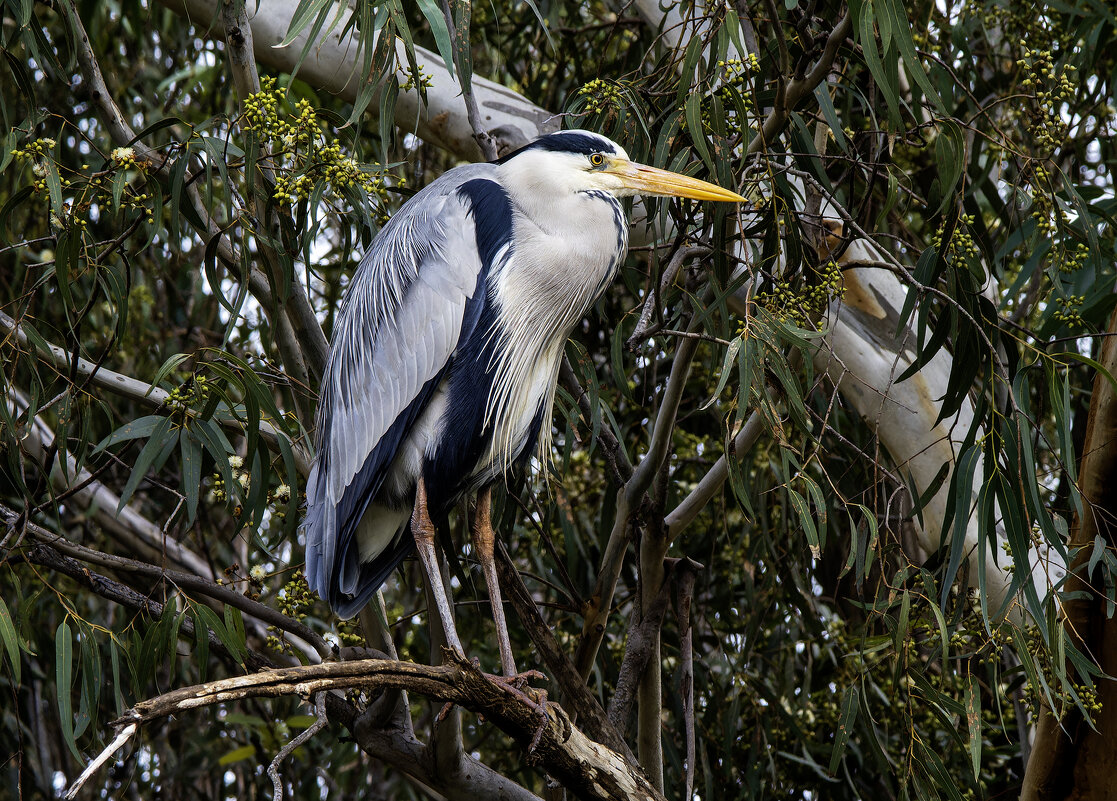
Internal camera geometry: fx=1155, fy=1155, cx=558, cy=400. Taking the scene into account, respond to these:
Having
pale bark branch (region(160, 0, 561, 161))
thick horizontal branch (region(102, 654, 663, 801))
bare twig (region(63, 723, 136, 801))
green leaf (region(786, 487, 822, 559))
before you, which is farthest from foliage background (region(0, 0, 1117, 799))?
bare twig (region(63, 723, 136, 801))

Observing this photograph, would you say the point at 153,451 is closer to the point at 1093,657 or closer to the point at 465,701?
the point at 465,701

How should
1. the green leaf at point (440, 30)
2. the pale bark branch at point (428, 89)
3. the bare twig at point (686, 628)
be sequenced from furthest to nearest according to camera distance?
the pale bark branch at point (428, 89)
the bare twig at point (686, 628)
the green leaf at point (440, 30)

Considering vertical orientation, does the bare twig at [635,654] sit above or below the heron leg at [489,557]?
below

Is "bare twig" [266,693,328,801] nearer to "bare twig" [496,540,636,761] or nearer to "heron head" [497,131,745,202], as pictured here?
"bare twig" [496,540,636,761]

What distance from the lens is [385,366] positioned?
1.93m

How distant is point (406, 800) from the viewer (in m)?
3.07

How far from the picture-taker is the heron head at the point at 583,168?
1876 millimetres

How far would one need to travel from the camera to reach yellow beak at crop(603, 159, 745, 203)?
5.79 feet

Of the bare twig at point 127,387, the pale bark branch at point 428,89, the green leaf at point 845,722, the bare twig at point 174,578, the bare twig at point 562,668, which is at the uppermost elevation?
the pale bark branch at point 428,89

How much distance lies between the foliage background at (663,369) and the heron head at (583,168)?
0.06 m

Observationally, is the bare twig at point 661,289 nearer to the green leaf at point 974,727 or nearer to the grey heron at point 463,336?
the grey heron at point 463,336

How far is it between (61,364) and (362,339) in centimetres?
58

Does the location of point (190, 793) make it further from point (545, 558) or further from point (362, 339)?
point (362, 339)

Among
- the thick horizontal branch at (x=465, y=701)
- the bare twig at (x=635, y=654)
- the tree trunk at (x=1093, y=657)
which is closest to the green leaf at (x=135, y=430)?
the thick horizontal branch at (x=465, y=701)
